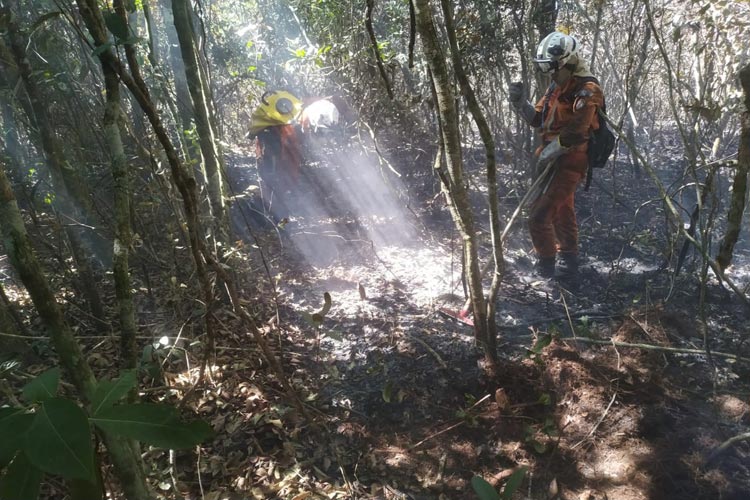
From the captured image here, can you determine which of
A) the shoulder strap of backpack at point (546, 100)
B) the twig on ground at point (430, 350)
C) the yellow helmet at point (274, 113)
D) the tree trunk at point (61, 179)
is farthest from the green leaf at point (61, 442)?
the yellow helmet at point (274, 113)

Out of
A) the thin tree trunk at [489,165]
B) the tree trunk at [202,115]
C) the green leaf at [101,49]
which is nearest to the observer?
the green leaf at [101,49]

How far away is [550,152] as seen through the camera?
12.5ft

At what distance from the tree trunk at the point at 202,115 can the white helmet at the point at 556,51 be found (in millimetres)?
2613

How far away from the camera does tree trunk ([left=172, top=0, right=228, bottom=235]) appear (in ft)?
9.51

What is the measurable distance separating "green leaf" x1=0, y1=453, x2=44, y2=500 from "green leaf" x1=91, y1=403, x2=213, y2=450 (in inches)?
3.9

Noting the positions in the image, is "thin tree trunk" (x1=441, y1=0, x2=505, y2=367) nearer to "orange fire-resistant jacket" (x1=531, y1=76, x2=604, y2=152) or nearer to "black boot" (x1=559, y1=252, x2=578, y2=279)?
"orange fire-resistant jacket" (x1=531, y1=76, x2=604, y2=152)

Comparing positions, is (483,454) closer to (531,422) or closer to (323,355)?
(531,422)

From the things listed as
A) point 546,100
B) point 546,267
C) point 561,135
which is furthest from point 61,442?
point 546,100

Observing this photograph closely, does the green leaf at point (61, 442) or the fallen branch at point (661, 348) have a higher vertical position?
the green leaf at point (61, 442)

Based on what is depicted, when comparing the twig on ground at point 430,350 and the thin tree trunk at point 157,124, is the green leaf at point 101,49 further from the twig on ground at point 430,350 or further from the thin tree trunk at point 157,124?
the twig on ground at point 430,350

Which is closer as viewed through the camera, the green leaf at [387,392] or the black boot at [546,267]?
the green leaf at [387,392]

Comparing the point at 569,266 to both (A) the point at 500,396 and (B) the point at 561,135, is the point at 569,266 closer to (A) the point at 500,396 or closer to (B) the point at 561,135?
(B) the point at 561,135

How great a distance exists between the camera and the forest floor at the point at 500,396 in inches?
80.6

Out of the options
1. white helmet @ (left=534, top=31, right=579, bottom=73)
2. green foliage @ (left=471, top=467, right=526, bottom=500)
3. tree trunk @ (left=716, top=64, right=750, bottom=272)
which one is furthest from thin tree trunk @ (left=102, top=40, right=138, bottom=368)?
white helmet @ (left=534, top=31, right=579, bottom=73)
